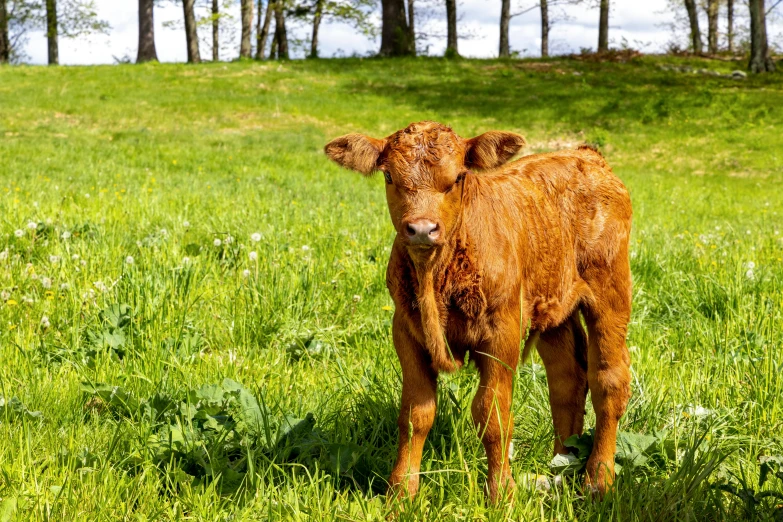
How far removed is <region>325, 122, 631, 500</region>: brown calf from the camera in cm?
305

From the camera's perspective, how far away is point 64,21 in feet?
146

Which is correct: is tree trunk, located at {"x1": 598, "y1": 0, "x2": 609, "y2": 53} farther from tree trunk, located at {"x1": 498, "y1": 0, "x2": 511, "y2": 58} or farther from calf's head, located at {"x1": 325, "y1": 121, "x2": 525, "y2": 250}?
calf's head, located at {"x1": 325, "y1": 121, "x2": 525, "y2": 250}

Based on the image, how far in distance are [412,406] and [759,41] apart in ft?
96.7

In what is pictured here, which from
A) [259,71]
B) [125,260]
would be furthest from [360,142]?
[259,71]

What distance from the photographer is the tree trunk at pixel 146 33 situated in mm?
35031

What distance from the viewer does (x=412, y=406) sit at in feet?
10.4

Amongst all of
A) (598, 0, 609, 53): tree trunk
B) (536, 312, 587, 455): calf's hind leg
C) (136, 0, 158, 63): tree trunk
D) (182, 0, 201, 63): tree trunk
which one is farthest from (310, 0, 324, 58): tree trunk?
(536, 312, 587, 455): calf's hind leg

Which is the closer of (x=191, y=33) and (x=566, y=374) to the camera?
(x=566, y=374)

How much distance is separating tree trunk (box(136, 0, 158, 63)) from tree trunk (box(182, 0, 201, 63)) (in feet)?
5.46

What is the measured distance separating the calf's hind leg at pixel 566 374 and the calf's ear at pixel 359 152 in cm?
149

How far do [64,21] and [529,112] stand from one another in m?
34.4

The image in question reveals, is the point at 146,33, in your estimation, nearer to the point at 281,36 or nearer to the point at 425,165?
the point at 281,36

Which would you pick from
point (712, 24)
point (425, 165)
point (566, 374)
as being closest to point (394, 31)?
point (712, 24)

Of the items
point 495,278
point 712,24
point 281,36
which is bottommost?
point 495,278
